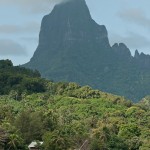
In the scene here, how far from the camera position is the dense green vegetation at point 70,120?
66.9 m

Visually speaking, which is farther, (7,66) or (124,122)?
(7,66)

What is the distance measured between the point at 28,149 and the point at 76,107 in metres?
40.6

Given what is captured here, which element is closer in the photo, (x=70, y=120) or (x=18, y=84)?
(x=70, y=120)

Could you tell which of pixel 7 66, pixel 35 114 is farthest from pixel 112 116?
pixel 7 66

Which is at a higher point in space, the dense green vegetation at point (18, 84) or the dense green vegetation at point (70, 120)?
the dense green vegetation at point (18, 84)

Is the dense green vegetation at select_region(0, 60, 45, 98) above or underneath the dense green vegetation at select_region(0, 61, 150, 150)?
above

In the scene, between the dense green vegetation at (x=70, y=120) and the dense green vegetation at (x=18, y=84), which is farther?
the dense green vegetation at (x=18, y=84)

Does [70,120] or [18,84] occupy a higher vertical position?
[18,84]

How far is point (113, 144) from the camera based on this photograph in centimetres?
7569

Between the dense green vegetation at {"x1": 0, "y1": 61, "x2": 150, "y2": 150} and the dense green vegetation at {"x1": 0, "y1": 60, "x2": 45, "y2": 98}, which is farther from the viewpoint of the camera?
the dense green vegetation at {"x1": 0, "y1": 60, "x2": 45, "y2": 98}

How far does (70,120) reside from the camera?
298 ft

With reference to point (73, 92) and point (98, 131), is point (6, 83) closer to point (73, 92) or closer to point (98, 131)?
point (73, 92)

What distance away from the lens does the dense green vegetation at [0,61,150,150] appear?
2635 inches

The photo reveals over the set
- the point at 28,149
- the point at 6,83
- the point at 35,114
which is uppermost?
the point at 6,83
